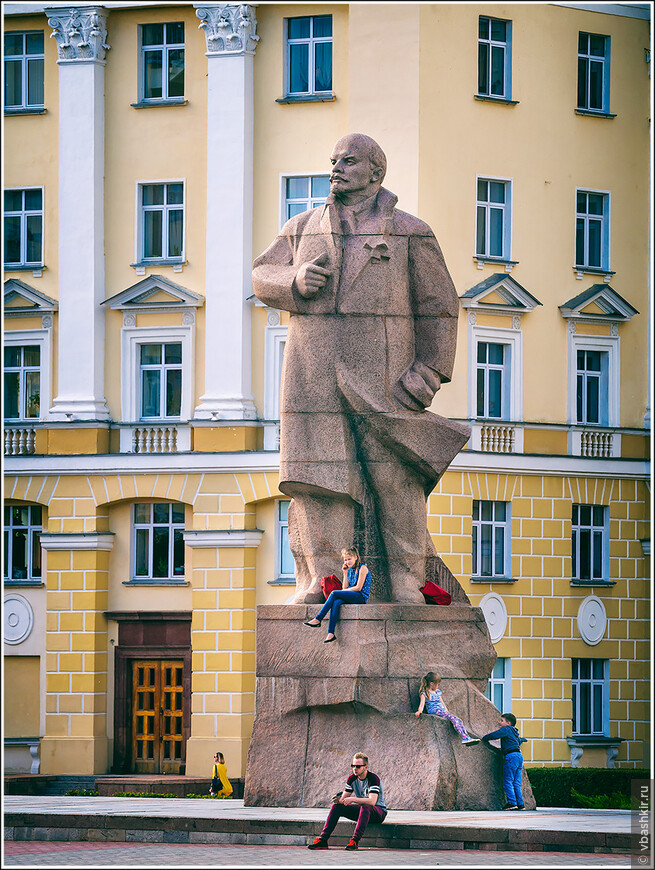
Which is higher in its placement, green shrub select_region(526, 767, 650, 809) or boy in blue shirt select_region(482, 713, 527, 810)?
boy in blue shirt select_region(482, 713, 527, 810)

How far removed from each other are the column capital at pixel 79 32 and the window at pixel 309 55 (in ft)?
13.3

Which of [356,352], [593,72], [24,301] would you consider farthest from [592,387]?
[356,352]

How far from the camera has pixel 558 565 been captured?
43438mm

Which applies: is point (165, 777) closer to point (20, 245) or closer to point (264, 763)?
point (20, 245)

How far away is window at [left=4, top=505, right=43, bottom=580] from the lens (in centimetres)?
4425

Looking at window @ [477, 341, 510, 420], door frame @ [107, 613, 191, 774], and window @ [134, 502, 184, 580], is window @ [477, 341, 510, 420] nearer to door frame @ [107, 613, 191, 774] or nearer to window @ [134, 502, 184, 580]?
window @ [134, 502, 184, 580]

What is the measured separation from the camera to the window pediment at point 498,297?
→ 139 feet

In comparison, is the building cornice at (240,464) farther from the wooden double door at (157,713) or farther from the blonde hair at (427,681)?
the blonde hair at (427,681)

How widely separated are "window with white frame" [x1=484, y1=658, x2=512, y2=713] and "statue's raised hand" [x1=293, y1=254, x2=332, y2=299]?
2224cm

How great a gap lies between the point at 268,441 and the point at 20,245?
7527mm

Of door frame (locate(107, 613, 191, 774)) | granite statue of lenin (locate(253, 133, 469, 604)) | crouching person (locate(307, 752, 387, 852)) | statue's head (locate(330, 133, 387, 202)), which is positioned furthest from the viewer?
door frame (locate(107, 613, 191, 774))

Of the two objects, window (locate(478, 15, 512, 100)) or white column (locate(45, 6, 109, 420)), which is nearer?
window (locate(478, 15, 512, 100))

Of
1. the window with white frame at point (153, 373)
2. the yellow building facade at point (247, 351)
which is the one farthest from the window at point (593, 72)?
the window with white frame at point (153, 373)

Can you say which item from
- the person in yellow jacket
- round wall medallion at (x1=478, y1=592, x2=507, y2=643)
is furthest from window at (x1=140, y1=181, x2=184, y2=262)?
the person in yellow jacket
